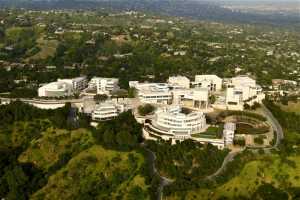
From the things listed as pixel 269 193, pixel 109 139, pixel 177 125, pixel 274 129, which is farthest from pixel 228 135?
pixel 109 139

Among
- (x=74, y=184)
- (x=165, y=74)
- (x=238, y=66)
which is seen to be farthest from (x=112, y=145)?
(x=238, y=66)

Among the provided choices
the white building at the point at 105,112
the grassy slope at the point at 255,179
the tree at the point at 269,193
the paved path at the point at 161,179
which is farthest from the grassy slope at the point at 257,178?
the white building at the point at 105,112

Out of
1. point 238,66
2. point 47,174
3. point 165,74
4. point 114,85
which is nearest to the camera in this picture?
point 47,174

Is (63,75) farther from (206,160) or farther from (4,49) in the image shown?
(206,160)

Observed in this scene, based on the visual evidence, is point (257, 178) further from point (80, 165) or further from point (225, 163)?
point (80, 165)

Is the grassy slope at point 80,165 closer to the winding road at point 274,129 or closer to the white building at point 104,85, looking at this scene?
the winding road at point 274,129

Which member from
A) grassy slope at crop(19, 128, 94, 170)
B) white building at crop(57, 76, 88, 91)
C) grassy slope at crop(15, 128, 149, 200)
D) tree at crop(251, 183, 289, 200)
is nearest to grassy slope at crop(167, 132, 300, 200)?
tree at crop(251, 183, 289, 200)
